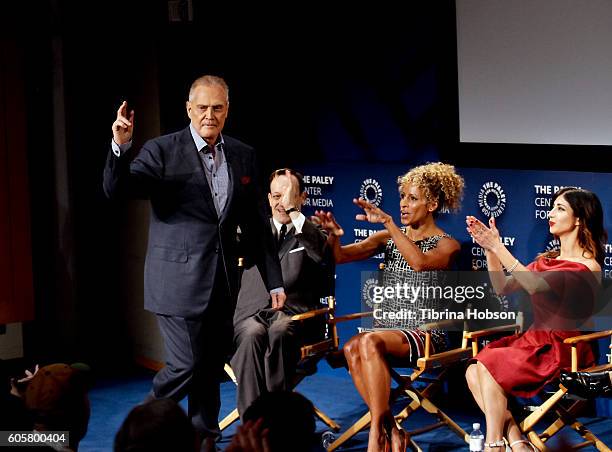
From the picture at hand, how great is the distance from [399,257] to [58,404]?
8.42 ft

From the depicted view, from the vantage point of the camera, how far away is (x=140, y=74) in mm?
6477

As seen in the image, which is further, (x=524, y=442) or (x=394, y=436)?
(x=394, y=436)

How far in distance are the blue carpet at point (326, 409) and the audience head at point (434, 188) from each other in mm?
1087

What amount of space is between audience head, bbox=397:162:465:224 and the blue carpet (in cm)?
109

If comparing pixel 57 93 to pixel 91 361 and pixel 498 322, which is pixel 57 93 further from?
pixel 498 322

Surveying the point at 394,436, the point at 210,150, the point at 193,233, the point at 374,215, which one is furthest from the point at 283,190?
the point at 394,436

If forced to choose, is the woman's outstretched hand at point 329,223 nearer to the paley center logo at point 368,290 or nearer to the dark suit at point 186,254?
the dark suit at point 186,254

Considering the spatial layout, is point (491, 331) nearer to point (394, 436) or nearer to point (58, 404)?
point (394, 436)

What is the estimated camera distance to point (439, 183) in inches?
203

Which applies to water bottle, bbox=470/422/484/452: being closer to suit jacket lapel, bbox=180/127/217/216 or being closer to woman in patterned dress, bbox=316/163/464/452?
woman in patterned dress, bbox=316/163/464/452

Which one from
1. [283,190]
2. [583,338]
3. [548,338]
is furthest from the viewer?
[283,190]

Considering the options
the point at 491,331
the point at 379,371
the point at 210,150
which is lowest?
the point at 379,371

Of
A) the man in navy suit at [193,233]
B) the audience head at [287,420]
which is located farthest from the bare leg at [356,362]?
the audience head at [287,420]

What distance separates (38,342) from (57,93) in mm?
1649
